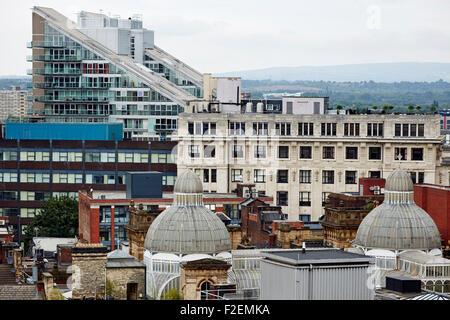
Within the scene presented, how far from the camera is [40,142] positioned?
185125 mm

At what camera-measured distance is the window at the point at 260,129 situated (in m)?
173

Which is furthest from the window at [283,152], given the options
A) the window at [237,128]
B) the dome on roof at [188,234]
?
the dome on roof at [188,234]

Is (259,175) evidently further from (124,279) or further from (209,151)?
(124,279)

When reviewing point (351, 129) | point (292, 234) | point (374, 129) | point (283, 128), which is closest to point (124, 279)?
point (292, 234)

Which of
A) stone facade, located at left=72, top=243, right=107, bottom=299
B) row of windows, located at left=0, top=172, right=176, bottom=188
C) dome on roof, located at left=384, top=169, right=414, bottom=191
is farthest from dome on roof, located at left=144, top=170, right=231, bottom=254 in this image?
row of windows, located at left=0, top=172, right=176, bottom=188

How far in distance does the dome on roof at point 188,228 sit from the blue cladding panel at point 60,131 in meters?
93.5

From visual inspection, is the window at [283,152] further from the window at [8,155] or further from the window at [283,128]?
the window at [8,155]

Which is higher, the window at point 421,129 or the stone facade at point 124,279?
the window at point 421,129

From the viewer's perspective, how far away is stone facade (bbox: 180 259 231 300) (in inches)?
3514

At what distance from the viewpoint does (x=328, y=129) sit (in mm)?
173750

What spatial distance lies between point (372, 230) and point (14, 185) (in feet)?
314

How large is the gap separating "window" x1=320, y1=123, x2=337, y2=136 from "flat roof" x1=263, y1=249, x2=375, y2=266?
93.9 m

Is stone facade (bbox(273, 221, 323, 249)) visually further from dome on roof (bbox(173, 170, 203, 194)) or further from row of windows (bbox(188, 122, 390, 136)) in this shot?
row of windows (bbox(188, 122, 390, 136))

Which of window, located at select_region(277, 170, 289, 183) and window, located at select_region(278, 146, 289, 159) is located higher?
window, located at select_region(278, 146, 289, 159)
